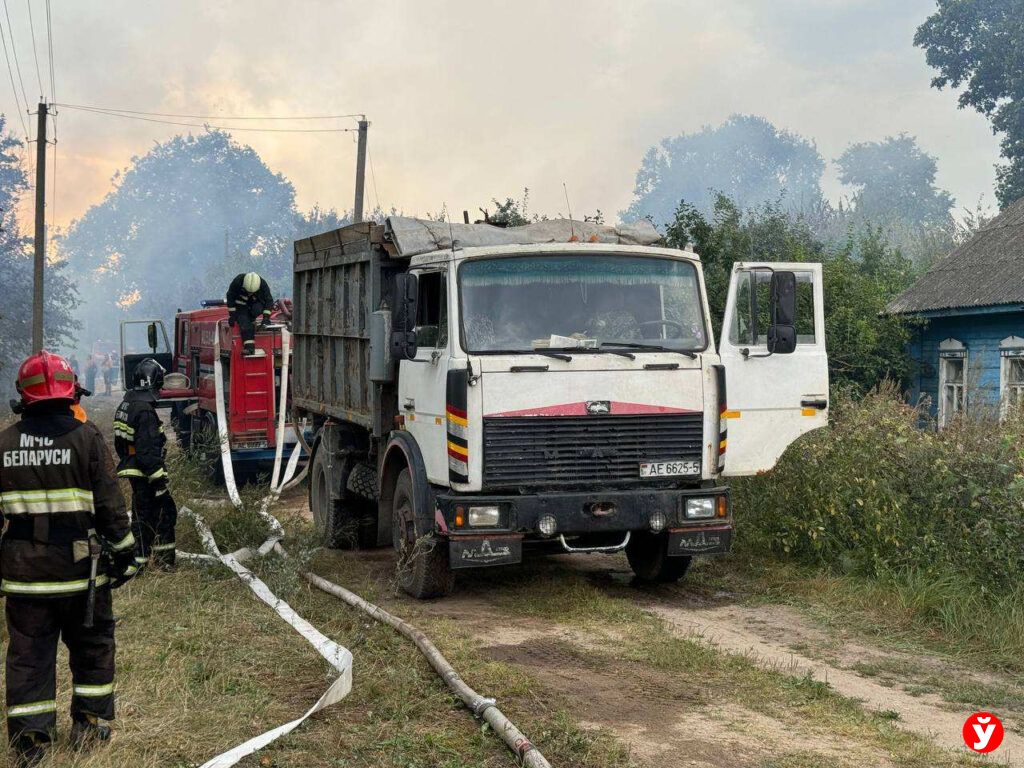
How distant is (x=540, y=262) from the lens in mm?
8320

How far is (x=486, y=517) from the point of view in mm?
7938

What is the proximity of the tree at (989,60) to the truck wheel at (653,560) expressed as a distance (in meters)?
24.7

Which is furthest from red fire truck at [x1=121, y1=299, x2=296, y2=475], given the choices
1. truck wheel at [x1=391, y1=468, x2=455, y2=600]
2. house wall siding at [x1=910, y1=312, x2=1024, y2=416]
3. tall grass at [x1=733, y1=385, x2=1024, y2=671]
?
house wall siding at [x1=910, y1=312, x2=1024, y2=416]

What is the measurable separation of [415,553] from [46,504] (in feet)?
11.9

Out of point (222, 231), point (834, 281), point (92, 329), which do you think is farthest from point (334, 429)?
point (92, 329)

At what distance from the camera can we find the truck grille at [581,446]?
7941mm

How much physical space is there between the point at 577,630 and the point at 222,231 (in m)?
86.5

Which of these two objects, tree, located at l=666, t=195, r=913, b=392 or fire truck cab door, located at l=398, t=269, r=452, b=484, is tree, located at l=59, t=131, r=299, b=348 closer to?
tree, located at l=666, t=195, r=913, b=392

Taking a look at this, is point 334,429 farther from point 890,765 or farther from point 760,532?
point 890,765

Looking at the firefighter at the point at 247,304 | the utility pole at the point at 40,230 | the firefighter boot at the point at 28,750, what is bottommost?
the firefighter boot at the point at 28,750

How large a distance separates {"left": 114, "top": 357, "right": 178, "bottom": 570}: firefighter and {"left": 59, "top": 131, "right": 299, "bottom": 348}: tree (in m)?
80.0

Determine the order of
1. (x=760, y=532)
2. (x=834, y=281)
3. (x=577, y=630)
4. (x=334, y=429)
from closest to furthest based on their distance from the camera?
(x=577, y=630), (x=760, y=532), (x=334, y=429), (x=834, y=281)

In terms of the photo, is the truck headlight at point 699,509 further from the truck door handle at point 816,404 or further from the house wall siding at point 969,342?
the house wall siding at point 969,342

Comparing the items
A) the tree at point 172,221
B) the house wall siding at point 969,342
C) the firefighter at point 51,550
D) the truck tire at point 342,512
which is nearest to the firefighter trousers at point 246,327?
the truck tire at point 342,512
